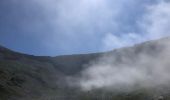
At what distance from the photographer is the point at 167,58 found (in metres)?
171

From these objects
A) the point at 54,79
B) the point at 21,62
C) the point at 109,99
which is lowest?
the point at 109,99

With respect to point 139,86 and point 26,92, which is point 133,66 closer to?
point 139,86

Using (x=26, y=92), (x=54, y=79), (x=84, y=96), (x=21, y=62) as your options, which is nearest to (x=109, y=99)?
(x=84, y=96)

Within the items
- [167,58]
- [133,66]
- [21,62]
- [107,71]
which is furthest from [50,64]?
[167,58]

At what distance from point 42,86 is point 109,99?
50.7 meters

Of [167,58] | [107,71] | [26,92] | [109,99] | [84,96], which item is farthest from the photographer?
[107,71]

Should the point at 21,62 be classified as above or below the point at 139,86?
above

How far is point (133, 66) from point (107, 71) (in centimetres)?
1575

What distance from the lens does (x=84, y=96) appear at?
130 m

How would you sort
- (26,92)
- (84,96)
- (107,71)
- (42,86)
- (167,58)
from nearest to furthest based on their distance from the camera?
(84,96) < (26,92) < (42,86) < (167,58) < (107,71)

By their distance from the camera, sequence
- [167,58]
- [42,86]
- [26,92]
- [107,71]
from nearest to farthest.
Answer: [26,92], [42,86], [167,58], [107,71]

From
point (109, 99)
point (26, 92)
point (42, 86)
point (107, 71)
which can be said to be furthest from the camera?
point (107, 71)

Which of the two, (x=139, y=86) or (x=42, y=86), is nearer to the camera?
(x=139, y=86)

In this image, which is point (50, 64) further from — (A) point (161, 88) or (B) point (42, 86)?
(A) point (161, 88)
